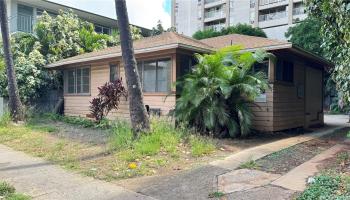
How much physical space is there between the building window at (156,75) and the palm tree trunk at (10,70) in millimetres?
4833

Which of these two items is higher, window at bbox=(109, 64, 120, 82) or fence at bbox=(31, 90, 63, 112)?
window at bbox=(109, 64, 120, 82)

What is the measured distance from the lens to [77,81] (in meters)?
15.6

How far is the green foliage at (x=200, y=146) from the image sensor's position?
290 inches

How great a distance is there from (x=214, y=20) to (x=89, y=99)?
42919 millimetres

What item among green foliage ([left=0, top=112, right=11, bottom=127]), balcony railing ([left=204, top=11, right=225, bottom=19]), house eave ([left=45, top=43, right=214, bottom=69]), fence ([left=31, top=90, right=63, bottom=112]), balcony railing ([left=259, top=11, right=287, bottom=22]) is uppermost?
balcony railing ([left=204, top=11, right=225, bottom=19])

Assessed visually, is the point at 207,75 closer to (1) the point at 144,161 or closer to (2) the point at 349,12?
(1) the point at 144,161

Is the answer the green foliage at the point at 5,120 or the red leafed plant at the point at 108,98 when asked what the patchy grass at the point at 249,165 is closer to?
the red leafed plant at the point at 108,98

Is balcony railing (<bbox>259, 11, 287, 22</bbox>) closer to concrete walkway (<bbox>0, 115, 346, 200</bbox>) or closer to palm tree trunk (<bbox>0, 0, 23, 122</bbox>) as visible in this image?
palm tree trunk (<bbox>0, 0, 23, 122</bbox>)

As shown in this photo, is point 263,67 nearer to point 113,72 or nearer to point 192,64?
point 192,64

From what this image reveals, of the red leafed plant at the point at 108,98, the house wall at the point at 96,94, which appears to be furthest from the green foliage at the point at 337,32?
the red leafed plant at the point at 108,98

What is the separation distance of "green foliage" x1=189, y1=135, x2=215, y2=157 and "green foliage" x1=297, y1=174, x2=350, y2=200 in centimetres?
282

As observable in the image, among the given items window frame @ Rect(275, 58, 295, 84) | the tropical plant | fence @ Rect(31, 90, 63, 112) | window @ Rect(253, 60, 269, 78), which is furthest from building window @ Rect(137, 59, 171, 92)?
fence @ Rect(31, 90, 63, 112)

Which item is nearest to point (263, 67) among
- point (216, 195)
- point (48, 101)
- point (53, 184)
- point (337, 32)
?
point (337, 32)

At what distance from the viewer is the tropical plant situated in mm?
9414
